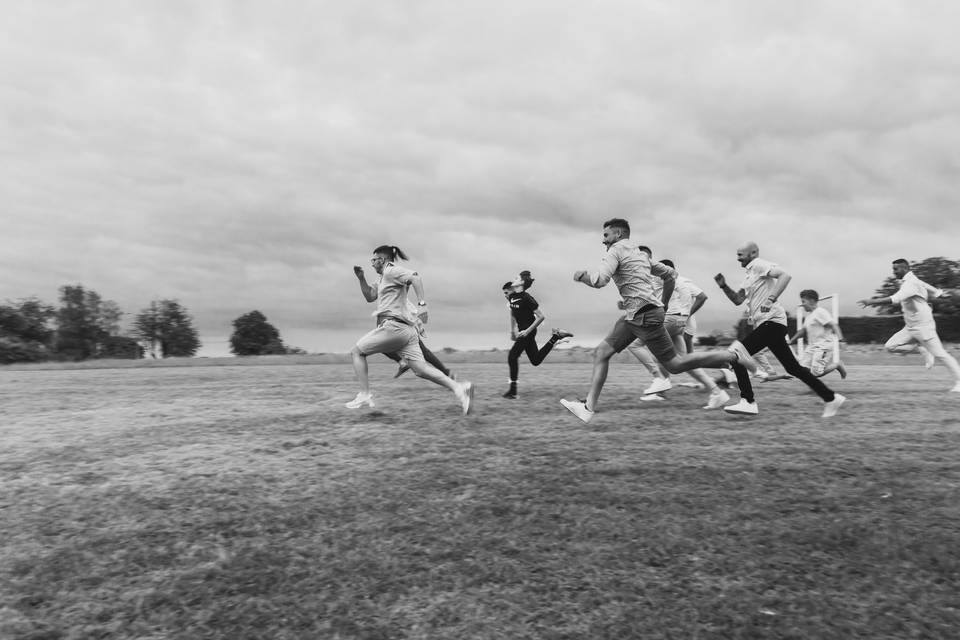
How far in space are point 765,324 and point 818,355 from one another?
18.2 feet

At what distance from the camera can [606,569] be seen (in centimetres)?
365

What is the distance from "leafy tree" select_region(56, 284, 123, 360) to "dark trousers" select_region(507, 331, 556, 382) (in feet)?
228

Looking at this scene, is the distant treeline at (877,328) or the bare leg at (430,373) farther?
the distant treeline at (877,328)

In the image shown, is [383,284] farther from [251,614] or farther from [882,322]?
[882,322]

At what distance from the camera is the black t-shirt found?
34.1 feet

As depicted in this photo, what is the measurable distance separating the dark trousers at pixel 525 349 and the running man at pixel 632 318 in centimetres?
229

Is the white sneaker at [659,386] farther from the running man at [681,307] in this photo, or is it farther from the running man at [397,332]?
the running man at [397,332]

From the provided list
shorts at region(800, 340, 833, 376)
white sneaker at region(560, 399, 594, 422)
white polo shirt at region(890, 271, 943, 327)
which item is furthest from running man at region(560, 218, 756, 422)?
shorts at region(800, 340, 833, 376)

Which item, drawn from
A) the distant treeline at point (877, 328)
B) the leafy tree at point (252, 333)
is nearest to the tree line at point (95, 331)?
the leafy tree at point (252, 333)

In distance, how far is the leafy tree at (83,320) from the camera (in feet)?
226

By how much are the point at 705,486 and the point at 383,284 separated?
470cm

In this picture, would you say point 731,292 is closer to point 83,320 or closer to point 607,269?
point 607,269

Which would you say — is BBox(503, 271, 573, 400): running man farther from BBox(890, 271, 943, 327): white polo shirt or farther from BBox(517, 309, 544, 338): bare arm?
BBox(890, 271, 943, 327): white polo shirt

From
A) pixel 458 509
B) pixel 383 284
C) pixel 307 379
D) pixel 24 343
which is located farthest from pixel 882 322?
pixel 24 343
